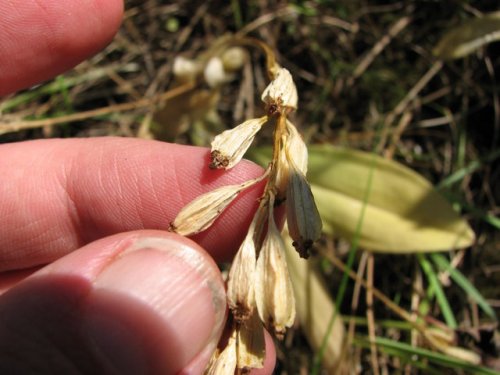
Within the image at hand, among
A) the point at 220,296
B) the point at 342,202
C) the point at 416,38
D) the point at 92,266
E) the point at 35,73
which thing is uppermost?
the point at 35,73

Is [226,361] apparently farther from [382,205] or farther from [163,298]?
[382,205]

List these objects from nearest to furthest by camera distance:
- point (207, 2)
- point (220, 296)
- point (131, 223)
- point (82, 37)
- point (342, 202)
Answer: point (220, 296) → point (131, 223) → point (82, 37) → point (342, 202) → point (207, 2)

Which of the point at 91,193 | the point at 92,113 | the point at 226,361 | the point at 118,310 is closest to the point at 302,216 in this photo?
the point at 226,361

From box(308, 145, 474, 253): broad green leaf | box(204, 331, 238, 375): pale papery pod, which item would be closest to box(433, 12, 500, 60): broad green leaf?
box(308, 145, 474, 253): broad green leaf

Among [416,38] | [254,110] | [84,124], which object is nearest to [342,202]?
[254,110]

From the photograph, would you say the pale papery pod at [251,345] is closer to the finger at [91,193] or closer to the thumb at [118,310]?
the thumb at [118,310]

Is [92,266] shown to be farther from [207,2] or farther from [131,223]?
[207,2]

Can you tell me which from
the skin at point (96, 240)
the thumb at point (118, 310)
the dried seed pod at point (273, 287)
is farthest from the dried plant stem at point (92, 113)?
the dried seed pod at point (273, 287)
